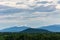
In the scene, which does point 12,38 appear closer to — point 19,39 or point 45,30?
point 19,39

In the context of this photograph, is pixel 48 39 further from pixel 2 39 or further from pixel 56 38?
pixel 2 39

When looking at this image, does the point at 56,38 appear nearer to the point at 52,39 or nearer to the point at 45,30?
the point at 52,39

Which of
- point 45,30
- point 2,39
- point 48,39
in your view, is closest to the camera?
point 2,39

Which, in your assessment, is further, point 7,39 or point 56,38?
point 56,38

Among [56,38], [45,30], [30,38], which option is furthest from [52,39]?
[45,30]

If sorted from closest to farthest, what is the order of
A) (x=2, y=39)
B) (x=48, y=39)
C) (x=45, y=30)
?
(x=2, y=39) < (x=48, y=39) < (x=45, y=30)

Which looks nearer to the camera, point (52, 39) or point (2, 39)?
point (2, 39)

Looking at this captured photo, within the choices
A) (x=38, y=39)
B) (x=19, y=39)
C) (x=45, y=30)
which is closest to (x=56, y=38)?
(x=38, y=39)

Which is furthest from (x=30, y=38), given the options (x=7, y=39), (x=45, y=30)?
(x=45, y=30)
